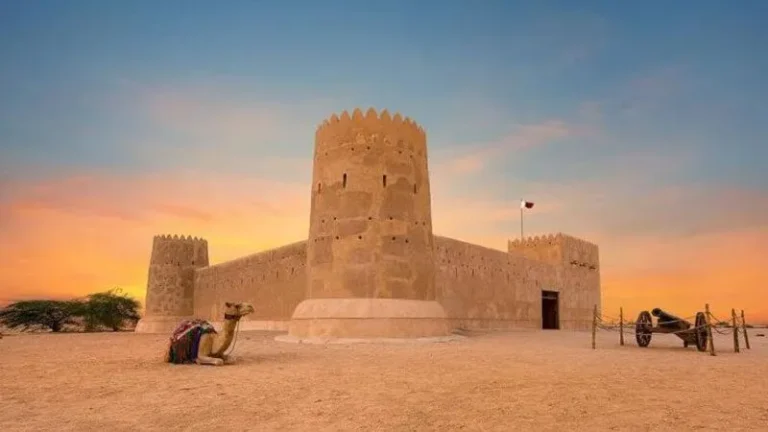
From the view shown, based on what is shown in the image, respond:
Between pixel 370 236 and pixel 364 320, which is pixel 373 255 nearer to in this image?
pixel 370 236

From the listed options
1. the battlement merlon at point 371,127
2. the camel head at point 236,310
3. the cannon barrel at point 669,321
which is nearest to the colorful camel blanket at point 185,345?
the camel head at point 236,310

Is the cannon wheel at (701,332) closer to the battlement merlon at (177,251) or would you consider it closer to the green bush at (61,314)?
the battlement merlon at (177,251)

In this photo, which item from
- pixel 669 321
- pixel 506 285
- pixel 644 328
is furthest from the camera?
pixel 506 285

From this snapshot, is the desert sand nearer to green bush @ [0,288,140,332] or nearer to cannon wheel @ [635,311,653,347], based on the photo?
cannon wheel @ [635,311,653,347]

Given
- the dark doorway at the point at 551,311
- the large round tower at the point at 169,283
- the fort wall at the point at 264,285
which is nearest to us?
the fort wall at the point at 264,285

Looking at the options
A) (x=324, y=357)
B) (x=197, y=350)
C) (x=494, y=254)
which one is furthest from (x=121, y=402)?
(x=494, y=254)

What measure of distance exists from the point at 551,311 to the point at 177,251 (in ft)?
73.1

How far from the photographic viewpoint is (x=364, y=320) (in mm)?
15148

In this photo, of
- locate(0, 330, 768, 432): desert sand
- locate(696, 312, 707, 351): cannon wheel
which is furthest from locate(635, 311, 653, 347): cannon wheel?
locate(0, 330, 768, 432): desert sand

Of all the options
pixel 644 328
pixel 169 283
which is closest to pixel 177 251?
pixel 169 283

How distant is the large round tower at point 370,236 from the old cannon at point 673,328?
214 inches

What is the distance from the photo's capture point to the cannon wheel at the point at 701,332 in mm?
13594

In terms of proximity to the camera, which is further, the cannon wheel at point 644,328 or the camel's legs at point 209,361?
the cannon wheel at point 644,328

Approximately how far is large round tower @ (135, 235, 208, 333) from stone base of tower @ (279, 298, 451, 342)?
61.8ft
